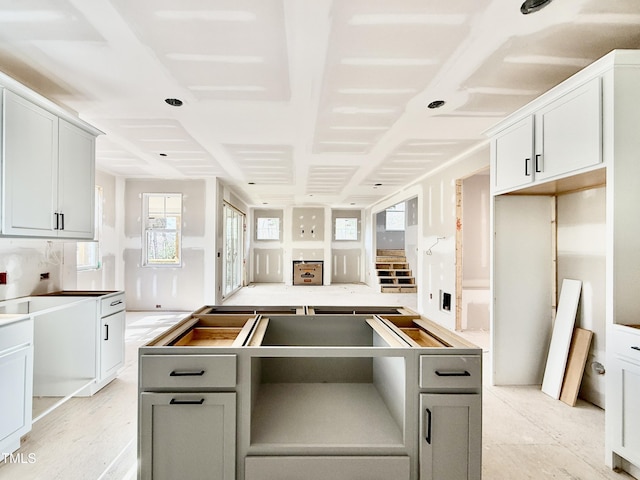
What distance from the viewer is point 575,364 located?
8.89 feet

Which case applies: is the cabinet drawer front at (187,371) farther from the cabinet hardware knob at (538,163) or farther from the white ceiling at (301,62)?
the cabinet hardware knob at (538,163)

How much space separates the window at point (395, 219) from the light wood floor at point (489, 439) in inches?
339

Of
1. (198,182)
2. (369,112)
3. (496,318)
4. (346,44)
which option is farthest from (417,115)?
(198,182)

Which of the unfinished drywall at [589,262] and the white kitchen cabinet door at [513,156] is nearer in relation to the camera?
the white kitchen cabinet door at [513,156]

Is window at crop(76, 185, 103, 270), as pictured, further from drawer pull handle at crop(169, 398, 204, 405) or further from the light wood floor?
drawer pull handle at crop(169, 398, 204, 405)

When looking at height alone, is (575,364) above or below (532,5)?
below

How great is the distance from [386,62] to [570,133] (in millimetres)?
1262

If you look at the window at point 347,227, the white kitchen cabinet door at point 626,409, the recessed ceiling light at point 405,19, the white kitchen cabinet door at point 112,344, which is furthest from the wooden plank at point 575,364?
the window at point 347,227

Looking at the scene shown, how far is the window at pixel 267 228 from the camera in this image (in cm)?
1072

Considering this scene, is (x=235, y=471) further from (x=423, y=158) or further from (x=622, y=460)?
(x=423, y=158)

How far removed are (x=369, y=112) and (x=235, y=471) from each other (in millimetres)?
2786

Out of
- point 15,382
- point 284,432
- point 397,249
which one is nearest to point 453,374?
point 284,432

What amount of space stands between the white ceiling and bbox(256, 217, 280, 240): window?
6.75 m

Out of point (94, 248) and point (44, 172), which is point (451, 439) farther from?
point (94, 248)
